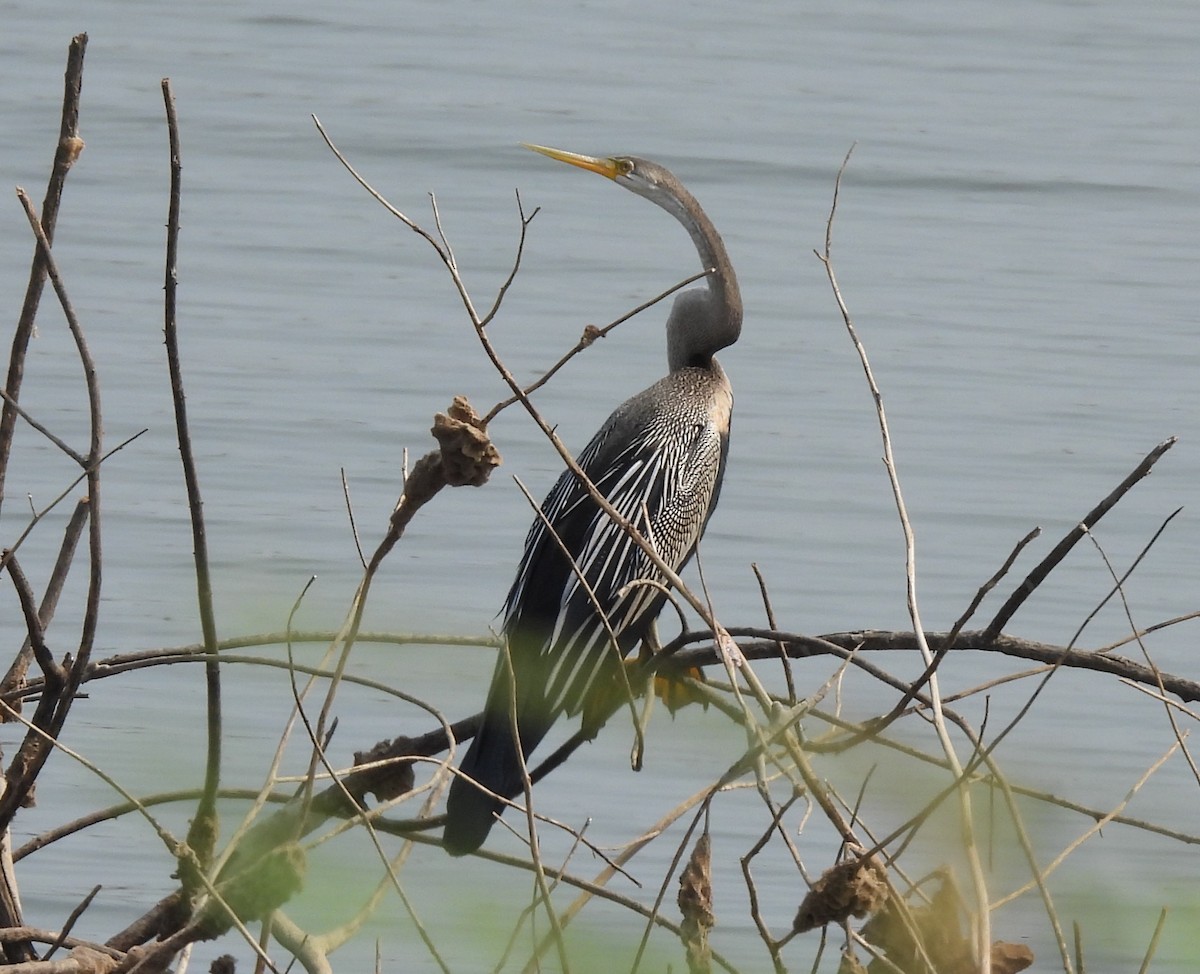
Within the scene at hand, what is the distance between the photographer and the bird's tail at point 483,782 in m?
3.05

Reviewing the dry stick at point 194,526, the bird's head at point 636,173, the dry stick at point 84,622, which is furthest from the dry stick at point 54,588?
the bird's head at point 636,173

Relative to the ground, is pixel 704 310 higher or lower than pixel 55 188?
lower

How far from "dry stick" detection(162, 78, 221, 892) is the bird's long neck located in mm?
2549

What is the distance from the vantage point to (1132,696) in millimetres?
6129

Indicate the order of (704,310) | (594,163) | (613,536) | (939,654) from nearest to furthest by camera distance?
(939,654) → (613,536) → (704,310) → (594,163)

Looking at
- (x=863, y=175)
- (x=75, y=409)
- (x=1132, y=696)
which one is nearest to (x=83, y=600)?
(x=75, y=409)

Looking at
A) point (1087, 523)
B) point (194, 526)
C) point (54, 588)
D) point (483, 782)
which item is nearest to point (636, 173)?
point (483, 782)

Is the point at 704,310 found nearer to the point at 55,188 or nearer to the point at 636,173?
the point at 636,173

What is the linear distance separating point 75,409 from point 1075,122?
23.5 ft

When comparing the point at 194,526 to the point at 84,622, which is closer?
the point at 194,526

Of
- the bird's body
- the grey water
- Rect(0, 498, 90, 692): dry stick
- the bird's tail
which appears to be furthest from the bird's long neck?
Rect(0, 498, 90, 692): dry stick

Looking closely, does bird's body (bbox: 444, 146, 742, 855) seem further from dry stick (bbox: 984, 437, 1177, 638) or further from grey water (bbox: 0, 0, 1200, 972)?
dry stick (bbox: 984, 437, 1177, 638)

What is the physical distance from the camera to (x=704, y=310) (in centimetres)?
478

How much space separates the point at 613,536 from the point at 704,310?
773 mm
